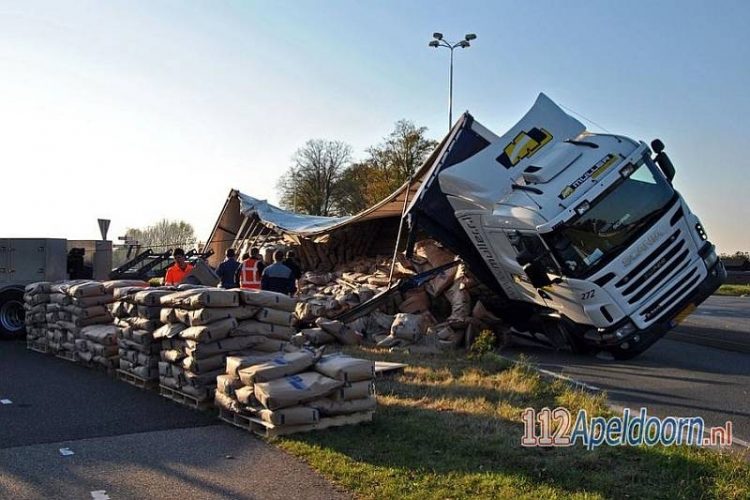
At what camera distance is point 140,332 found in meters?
9.03

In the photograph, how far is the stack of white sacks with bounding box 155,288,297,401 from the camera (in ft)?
25.7

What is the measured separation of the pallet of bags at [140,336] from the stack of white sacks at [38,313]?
392 cm

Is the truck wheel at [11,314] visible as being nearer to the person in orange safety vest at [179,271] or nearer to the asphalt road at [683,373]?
the person in orange safety vest at [179,271]

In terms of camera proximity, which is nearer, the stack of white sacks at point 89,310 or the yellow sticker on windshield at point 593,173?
the yellow sticker on windshield at point 593,173

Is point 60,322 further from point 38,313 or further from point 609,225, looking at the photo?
point 609,225

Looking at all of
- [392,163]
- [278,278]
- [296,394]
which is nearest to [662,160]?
[278,278]

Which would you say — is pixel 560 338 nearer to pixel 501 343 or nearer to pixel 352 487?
pixel 501 343

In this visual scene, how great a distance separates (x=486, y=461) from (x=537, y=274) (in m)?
5.44

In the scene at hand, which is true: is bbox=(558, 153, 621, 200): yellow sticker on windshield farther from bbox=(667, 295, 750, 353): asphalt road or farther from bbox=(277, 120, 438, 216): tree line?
bbox=(277, 120, 438, 216): tree line

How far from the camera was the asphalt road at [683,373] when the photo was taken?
7.85 m

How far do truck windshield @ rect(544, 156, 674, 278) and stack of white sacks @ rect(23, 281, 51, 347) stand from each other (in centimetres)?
887

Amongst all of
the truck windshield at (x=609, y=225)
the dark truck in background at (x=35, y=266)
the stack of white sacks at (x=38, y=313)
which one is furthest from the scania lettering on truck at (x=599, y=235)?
the dark truck in background at (x=35, y=266)

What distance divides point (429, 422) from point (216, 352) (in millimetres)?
2526
